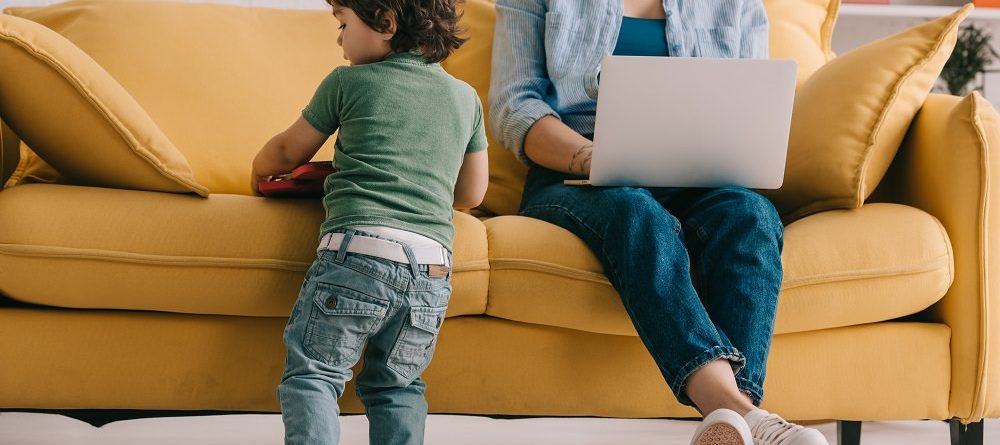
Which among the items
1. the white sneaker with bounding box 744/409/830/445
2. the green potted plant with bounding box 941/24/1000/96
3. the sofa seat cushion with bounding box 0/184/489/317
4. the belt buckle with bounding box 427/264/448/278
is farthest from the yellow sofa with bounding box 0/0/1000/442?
the green potted plant with bounding box 941/24/1000/96

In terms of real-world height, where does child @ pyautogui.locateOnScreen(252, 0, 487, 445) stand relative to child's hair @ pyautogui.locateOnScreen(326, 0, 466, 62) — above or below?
below

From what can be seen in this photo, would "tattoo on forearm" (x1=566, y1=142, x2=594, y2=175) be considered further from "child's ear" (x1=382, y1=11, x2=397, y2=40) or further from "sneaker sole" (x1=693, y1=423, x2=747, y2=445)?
"sneaker sole" (x1=693, y1=423, x2=747, y2=445)

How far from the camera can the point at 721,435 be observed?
3.51 feet

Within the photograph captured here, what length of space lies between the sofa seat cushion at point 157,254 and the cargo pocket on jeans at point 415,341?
12 centimetres

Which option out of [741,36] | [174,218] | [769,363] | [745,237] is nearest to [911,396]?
[769,363]

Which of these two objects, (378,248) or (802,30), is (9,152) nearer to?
(378,248)

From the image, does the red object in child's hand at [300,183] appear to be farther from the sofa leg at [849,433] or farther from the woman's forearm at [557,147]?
the sofa leg at [849,433]

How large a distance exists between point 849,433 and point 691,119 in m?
0.75

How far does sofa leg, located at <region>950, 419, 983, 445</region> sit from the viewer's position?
143cm

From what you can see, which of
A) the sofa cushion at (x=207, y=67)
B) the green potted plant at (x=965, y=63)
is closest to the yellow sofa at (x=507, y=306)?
the sofa cushion at (x=207, y=67)

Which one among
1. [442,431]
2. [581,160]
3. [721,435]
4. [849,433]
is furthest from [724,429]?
[442,431]

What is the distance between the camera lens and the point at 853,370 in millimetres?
1381

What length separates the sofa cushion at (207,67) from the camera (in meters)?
1.73

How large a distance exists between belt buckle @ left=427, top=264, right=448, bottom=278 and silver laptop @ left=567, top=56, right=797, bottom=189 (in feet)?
0.99
